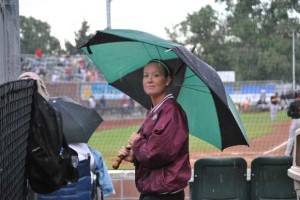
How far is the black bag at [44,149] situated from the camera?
3.17 meters

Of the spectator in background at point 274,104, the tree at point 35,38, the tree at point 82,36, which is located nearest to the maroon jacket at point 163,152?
the tree at point 82,36

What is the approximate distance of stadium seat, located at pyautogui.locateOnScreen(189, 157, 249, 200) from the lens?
573 centimetres

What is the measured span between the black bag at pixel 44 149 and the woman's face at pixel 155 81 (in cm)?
64

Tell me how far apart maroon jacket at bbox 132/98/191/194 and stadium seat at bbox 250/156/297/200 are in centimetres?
243

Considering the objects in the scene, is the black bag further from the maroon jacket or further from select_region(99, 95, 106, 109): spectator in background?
select_region(99, 95, 106, 109): spectator in background

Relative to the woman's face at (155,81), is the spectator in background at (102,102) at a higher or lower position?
lower

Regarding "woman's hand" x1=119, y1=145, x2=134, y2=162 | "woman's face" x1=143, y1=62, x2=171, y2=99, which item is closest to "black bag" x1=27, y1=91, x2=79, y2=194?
"woman's hand" x1=119, y1=145, x2=134, y2=162

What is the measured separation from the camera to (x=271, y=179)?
19.0ft

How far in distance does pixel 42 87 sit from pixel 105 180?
5.78 ft

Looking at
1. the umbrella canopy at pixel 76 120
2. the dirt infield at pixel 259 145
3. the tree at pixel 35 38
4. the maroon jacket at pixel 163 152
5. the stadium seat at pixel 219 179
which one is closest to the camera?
the maroon jacket at pixel 163 152

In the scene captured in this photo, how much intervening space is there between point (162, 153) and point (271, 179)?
2.77 metres

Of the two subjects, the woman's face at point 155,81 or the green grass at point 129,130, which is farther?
the green grass at point 129,130

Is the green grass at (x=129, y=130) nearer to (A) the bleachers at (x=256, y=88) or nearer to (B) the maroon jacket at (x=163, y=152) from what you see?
(A) the bleachers at (x=256, y=88)

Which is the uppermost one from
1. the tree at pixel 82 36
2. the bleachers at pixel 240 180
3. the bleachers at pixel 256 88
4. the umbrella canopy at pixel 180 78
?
the tree at pixel 82 36
